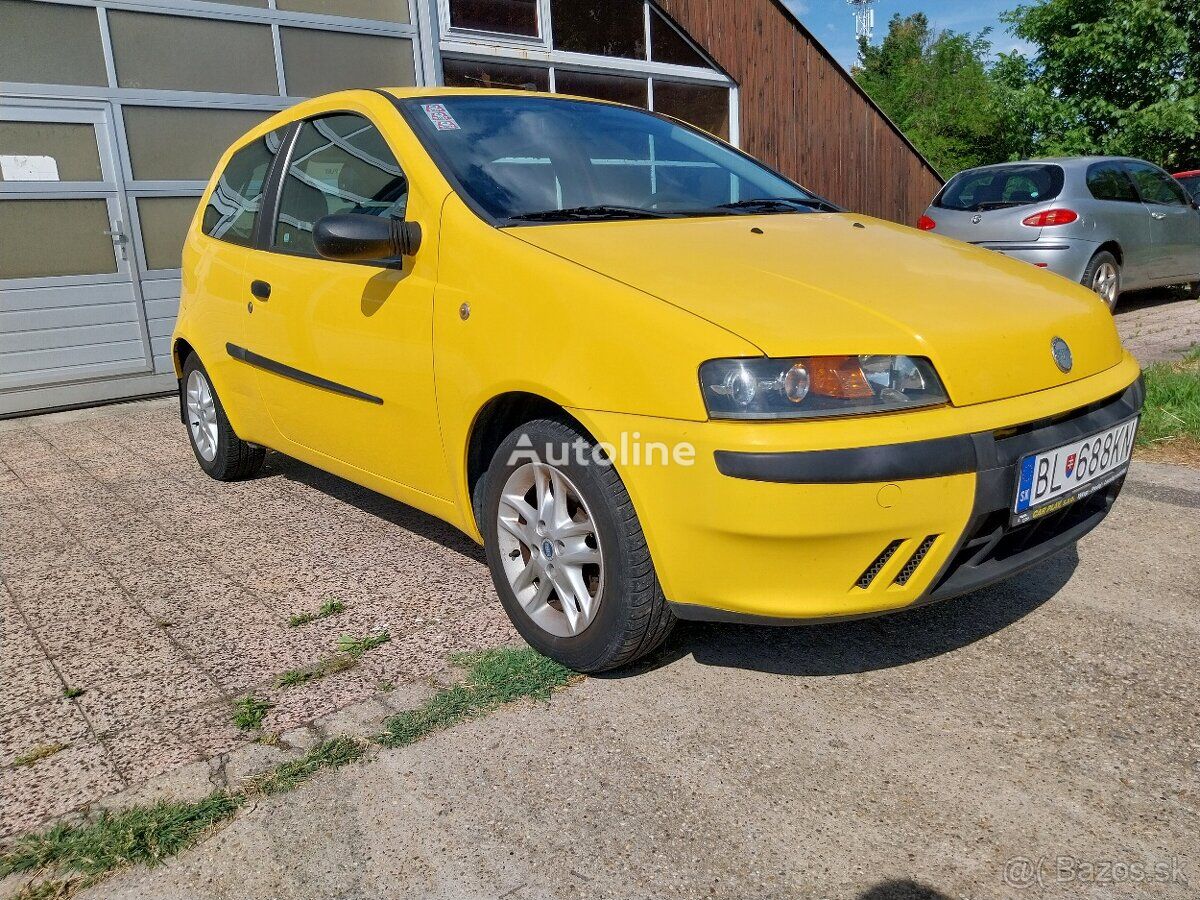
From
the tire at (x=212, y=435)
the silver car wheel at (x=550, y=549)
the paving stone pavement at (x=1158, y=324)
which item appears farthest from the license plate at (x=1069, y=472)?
the paving stone pavement at (x=1158, y=324)

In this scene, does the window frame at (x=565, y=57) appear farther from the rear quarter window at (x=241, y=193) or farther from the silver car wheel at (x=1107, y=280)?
the rear quarter window at (x=241, y=193)

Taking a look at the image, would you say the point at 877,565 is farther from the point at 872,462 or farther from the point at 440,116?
the point at 440,116

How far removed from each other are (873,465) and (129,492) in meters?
3.84

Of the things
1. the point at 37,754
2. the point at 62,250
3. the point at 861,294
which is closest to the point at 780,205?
the point at 861,294

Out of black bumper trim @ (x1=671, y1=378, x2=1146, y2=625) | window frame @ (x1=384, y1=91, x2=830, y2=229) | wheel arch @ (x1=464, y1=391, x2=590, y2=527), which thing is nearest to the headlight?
black bumper trim @ (x1=671, y1=378, x2=1146, y2=625)

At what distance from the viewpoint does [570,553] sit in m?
2.46

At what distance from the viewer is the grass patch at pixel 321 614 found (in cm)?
299

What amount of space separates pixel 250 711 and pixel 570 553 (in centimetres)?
90

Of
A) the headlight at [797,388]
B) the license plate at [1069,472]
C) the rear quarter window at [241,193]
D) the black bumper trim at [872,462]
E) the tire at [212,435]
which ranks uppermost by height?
the rear quarter window at [241,193]

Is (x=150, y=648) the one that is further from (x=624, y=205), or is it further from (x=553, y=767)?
(x=624, y=205)

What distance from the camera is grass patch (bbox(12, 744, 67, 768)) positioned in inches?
88.7

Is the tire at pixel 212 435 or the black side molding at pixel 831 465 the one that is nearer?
the black side molding at pixel 831 465

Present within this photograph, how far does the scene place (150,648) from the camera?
9.34 ft

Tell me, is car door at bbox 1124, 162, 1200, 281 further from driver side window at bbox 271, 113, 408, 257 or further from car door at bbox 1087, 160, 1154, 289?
driver side window at bbox 271, 113, 408, 257
